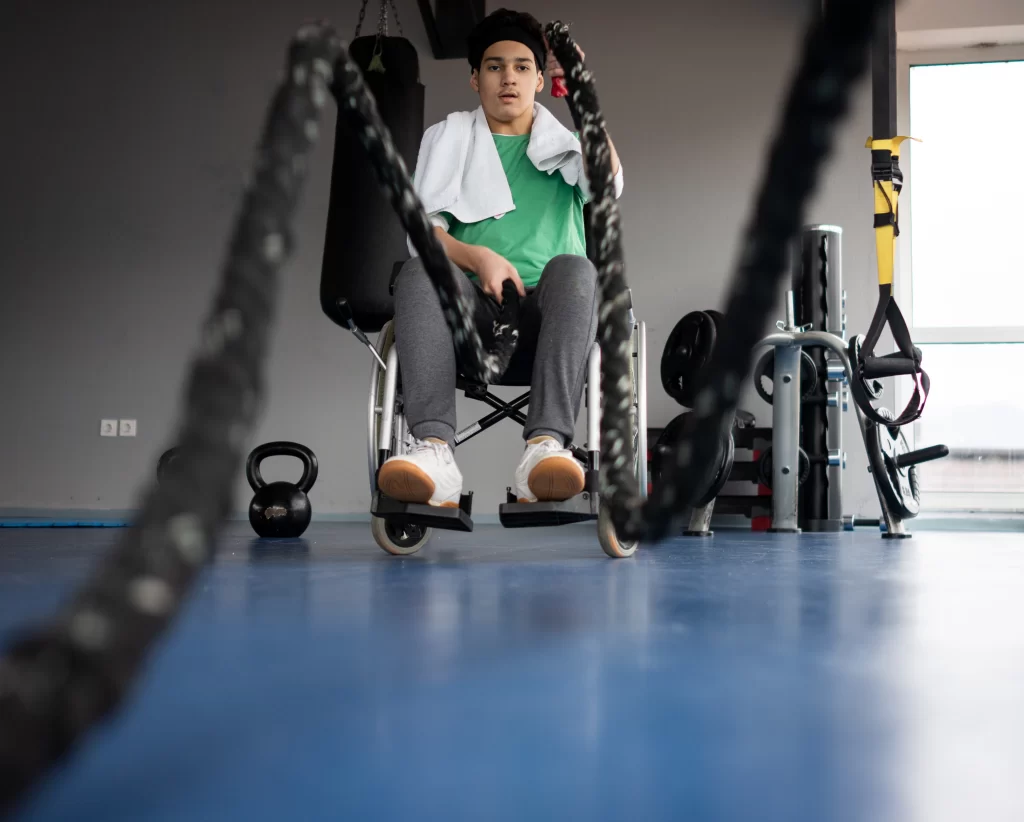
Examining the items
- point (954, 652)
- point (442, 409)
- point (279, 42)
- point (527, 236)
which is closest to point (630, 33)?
point (279, 42)

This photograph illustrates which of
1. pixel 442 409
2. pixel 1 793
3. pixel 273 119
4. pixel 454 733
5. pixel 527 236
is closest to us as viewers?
pixel 1 793

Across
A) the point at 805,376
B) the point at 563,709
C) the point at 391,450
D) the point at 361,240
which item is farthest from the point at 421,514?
the point at 805,376

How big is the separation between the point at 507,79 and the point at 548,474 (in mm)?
942

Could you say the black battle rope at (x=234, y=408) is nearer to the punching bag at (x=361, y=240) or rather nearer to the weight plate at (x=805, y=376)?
the punching bag at (x=361, y=240)

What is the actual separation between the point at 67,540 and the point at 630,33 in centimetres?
355

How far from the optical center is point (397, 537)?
1868mm

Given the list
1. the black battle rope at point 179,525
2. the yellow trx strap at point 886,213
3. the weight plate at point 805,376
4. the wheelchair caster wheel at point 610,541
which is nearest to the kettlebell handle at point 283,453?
the wheelchair caster wheel at point 610,541

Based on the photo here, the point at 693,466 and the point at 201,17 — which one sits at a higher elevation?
the point at 201,17

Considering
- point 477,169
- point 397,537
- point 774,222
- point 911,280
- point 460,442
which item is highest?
point 911,280

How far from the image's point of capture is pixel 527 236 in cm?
183

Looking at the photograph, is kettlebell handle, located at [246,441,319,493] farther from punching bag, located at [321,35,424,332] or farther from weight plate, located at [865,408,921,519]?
weight plate, located at [865,408,921,519]

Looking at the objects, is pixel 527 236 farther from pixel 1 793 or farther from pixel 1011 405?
pixel 1011 405

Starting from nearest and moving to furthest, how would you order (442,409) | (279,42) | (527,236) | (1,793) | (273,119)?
(1,793)
(273,119)
(442,409)
(527,236)
(279,42)

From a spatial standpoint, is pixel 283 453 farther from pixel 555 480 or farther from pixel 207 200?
pixel 207 200
